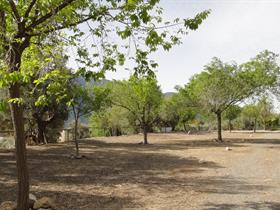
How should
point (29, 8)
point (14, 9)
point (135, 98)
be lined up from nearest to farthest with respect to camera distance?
point (14, 9), point (29, 8), point (135, 98)

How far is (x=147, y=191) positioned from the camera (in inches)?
471

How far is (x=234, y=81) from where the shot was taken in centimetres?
3319

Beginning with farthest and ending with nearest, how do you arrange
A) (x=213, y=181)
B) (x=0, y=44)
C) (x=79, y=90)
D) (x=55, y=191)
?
(x=79, y=90) < (x=213, y=181) < (x=55, y=191) < (x=0, y=44)

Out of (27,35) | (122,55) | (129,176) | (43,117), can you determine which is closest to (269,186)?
(129,176)

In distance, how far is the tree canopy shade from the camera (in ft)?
107

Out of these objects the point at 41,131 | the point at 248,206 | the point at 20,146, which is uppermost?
the point at 41,131

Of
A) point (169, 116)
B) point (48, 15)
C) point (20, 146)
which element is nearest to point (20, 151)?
point (20, 146)

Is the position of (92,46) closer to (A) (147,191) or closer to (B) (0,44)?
(B) (0,44)

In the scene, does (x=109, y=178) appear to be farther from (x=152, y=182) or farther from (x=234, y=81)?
(x=234, y=81)

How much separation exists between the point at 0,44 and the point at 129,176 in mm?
9141

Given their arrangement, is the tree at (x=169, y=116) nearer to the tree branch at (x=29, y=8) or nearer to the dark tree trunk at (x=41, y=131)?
the dark tree trunk at (x=41, y=131)

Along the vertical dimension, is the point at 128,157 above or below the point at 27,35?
below

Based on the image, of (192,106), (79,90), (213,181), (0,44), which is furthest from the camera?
(192,106)

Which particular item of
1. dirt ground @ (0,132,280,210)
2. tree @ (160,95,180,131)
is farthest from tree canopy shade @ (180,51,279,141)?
tree @ (160,95,180,131)
